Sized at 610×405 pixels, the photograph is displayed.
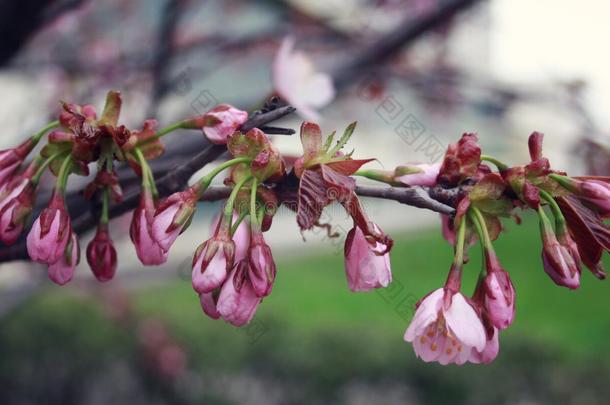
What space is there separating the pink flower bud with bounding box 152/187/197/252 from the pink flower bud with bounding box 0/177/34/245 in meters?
0.23

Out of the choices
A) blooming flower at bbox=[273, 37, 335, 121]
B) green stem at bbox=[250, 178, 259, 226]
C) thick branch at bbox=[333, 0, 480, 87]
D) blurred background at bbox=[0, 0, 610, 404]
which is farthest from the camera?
blurred background at bbox=[0, 0, 610, 404]

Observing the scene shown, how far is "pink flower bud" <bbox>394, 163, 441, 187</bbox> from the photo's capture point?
2.93 ft

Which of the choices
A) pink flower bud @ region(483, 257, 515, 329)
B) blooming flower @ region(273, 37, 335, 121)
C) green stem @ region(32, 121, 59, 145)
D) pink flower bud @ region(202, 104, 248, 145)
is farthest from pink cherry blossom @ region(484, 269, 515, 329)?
blooming flower @ region(273, 37, 335, 121)

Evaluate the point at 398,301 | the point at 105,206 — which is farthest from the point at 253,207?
the point at 398,301

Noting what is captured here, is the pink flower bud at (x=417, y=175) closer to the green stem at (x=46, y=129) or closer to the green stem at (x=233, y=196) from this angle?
the green stem at (x=233, y=196)

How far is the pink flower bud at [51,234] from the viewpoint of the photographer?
924 mm

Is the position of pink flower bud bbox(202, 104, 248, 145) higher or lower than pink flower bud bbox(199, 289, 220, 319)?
Answer: higher

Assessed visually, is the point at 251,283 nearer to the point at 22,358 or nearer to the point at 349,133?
the point at 349,133

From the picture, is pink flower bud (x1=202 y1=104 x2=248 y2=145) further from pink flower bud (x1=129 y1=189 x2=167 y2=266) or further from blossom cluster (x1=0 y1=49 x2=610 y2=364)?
pink flower bud (x1=129 y1=189 x2=167 y2=266)

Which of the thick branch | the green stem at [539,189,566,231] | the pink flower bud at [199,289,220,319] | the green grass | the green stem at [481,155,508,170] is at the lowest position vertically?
the green grass

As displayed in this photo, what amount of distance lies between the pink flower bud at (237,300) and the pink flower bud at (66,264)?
0.88 ft

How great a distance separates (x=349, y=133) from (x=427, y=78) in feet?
8.09

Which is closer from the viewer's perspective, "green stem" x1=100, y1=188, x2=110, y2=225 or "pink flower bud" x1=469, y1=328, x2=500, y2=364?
"pink flower bud" x1=469, y1=328, x2=500, y2=364

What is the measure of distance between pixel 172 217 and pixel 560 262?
0.52 metres
